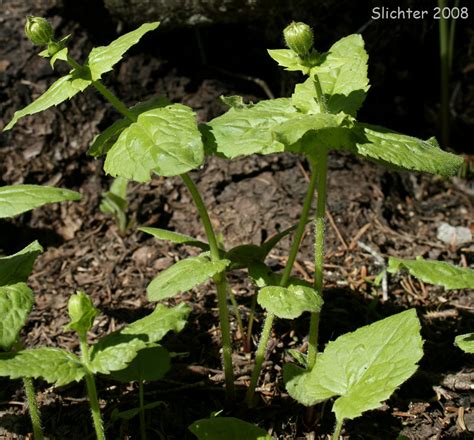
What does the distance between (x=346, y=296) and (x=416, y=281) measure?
1.14 ft

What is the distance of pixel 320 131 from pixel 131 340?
780mm

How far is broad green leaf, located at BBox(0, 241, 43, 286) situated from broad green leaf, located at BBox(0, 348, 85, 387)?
0.27 m

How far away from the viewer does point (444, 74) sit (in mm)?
3646

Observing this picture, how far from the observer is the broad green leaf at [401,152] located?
1.88 meters

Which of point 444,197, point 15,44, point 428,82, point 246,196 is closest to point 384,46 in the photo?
point 428,82

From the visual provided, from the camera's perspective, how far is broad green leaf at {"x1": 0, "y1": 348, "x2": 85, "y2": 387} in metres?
1.68

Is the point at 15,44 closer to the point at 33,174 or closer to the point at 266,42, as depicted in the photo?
the point at 33,174

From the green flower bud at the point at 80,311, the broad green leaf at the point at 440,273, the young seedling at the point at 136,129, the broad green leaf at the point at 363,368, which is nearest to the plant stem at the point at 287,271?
the broad green leaf at the point at 363,368

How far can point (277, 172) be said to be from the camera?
3.39 m

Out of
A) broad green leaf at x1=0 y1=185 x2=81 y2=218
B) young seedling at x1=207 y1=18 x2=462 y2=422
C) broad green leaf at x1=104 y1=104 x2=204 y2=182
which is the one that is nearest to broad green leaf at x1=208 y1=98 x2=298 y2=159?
young seedling at x1=207 y1=18 x2=462 y2=422

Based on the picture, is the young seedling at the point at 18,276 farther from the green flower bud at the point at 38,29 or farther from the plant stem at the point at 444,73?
the plant stem at the point at 444,73

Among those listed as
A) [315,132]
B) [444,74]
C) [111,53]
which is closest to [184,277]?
[315,132]

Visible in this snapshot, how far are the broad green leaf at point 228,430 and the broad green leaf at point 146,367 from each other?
0.26 metres

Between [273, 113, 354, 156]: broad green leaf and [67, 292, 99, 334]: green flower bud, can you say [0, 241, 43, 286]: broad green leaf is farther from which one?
[273, 113, 354, 156]: broad green leaf
